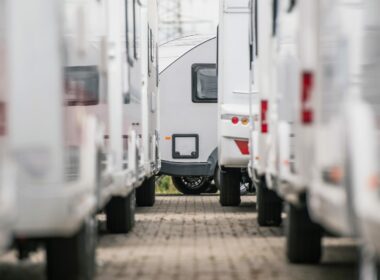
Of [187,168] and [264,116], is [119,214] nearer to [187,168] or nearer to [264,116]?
[264,116]

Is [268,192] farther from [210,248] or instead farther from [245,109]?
[245,109]

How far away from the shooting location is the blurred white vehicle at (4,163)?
19.6 ft

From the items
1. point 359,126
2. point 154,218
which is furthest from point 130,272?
point 154,218

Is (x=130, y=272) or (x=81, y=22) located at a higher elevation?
(x=81, y=22)

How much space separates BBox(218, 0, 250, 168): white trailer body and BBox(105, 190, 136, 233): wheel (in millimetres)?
3979

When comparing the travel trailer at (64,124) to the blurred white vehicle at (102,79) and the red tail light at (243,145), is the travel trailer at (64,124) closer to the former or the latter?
the blurred white vehicle at (102,79)

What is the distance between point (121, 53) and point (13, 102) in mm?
4489

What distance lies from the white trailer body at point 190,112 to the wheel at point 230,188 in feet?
11.2

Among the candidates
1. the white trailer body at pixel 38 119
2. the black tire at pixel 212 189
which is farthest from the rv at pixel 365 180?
the black tire at pixel 212 189

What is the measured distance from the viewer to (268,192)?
13.3 m

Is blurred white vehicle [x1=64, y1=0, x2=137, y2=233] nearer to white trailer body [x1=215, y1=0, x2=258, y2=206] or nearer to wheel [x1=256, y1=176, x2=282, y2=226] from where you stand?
wheel [x1=256, y1=176, x2=282, y2=226]

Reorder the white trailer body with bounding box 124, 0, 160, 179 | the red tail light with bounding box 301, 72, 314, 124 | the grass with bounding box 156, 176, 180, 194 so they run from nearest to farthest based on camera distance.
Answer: the red tail light with bounding box 301, 72, 314, 124 → the white trailer body with bounding box 124, 0, 160, 179 → the grass with bounding box 156, 176, 180, 194

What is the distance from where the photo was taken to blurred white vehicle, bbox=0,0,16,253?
235 inches

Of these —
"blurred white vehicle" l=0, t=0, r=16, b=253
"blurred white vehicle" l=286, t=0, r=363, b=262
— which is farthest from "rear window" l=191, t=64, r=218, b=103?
"blurred white vehicle" l=0, t=0, r=16, b=253
